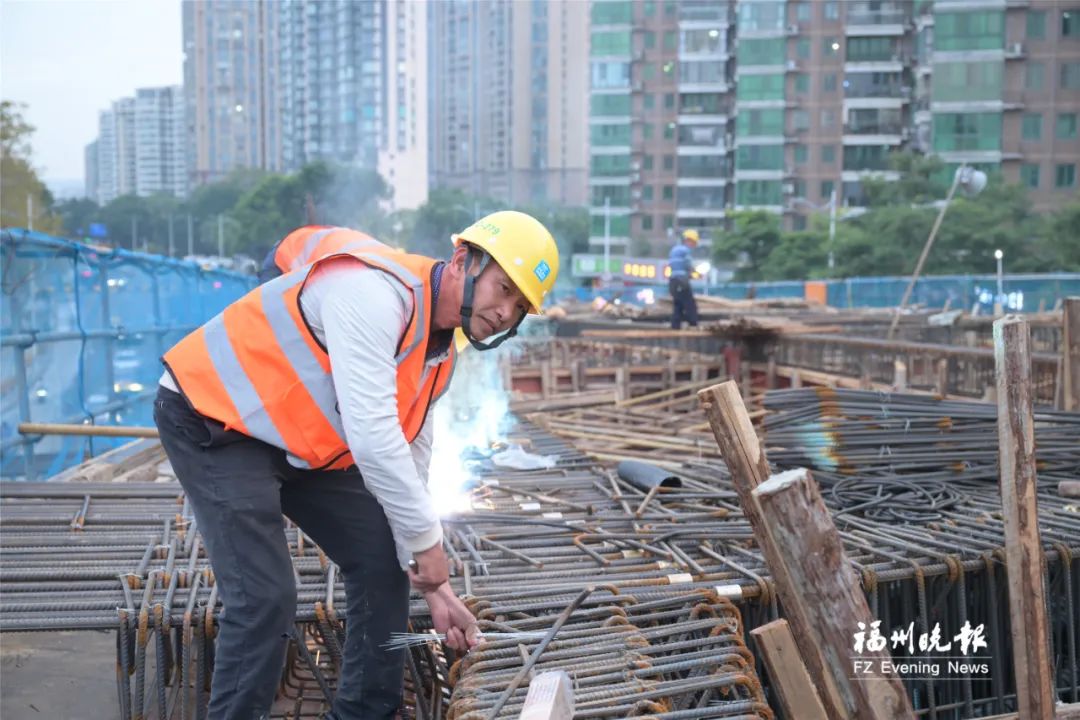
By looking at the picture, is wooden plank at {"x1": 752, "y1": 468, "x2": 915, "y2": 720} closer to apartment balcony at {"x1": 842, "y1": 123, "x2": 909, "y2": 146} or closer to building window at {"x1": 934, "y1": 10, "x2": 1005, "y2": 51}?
building window at {"x1": 934, "y1": 10, "x2": 1005, "y2": 51}

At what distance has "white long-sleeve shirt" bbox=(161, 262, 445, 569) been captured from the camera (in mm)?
3018

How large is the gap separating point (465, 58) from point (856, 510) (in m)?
76.8

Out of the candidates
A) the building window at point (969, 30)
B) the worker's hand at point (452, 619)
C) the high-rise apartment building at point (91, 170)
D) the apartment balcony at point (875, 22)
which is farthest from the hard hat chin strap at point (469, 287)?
the high-rise apartment building at point (91, 170)

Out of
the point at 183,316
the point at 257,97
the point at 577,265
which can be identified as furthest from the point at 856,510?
the point at 257,97

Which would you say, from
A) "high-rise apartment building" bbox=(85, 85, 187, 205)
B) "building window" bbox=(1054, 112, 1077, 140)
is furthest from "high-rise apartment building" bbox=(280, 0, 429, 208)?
"high-rise apartment building" bbox=(85, 85, 187, 205)

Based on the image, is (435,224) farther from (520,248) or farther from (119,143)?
(119,143)

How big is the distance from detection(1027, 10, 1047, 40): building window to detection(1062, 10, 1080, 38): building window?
1018mm

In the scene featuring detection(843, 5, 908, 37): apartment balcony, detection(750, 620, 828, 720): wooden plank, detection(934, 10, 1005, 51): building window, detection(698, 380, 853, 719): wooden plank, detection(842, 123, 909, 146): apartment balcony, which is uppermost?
detection(843, 5, 908, 37): apartment balcony

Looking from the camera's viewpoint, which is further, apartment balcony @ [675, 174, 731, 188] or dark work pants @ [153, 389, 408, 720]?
apartment balcony @ [675, 174, 731, 188]

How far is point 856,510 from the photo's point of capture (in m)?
5.35

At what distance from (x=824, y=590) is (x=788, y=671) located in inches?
14.6

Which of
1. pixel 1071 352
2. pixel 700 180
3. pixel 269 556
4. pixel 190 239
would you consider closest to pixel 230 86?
pixel 190 239

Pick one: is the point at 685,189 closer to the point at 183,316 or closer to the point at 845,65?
the point at 845,65
